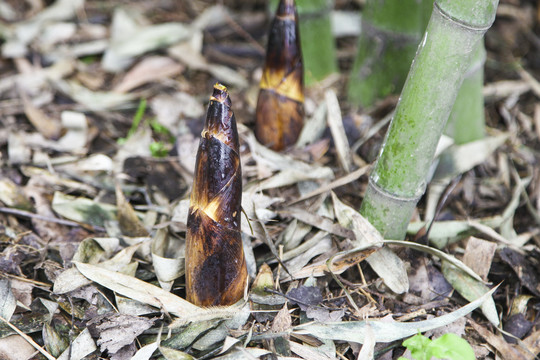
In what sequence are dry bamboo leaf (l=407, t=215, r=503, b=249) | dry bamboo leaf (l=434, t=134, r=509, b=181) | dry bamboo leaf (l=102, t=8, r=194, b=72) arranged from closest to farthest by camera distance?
dry bamboo leaf (l=407, t=215, r=503, b=249)
dry bamboo leaf (l=434, t=134, r=509, b=181)
dry bamboo leaf (l=102, t=8, r=194, b=72)

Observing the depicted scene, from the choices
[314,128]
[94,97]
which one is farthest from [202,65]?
[314,128]

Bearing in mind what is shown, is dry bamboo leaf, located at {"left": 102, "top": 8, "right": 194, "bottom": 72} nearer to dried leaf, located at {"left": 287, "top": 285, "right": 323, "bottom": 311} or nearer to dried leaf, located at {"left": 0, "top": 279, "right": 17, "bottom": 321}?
dried leaf, located at {"left": 0, "top": 279, "right": 17, "bottom": 321}

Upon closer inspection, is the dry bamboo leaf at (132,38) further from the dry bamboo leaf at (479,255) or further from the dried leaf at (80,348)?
the dry bamboo leaf at (479,255)

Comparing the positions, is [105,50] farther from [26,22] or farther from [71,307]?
[71,307]

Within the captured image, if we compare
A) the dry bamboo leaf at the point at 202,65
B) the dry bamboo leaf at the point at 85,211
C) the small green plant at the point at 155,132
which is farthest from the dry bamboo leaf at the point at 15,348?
the dry bamboo leaf at the point at 202,65

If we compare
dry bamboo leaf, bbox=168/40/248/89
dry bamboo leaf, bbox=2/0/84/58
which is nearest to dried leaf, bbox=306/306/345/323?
dry bamboo leaf, bbox=168/40/248/89
